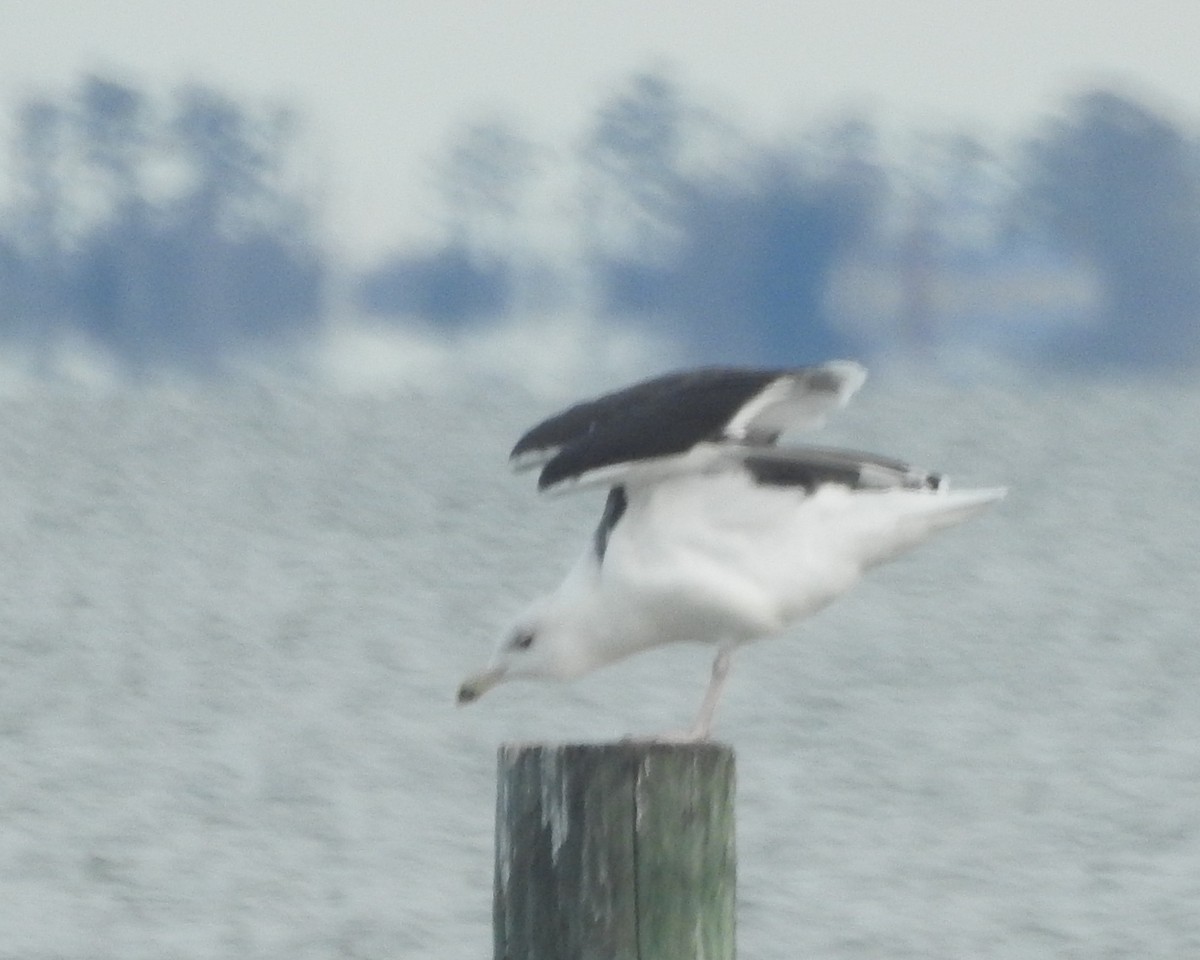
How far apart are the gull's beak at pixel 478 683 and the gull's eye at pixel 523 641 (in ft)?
0.20

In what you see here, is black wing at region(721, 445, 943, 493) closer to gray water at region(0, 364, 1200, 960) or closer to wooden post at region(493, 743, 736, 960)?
wooden post at region(493, 743, 736, 960)

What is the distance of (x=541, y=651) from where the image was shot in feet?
16.8

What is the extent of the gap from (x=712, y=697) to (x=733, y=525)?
0.34 metres

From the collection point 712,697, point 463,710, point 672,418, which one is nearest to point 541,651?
point 712,697

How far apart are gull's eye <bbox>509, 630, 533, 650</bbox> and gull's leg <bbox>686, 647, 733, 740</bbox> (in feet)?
1.26

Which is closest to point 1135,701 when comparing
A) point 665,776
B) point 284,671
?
point 284,671

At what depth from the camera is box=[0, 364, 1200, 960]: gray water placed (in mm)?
10508

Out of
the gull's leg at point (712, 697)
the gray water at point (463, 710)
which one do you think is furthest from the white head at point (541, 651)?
the gray water at point (463, 710)

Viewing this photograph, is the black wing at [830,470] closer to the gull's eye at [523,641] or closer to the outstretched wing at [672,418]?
the outstretched wing at [672,418]

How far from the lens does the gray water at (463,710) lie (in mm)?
10508

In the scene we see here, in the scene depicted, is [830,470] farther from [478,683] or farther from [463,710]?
[463,710]

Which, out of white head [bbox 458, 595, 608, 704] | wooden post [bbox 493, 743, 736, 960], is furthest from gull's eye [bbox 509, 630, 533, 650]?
wooden post [bbox 493, 743, 736, 960]

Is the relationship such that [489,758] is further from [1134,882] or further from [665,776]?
[665,776]

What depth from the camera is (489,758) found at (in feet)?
40.7
